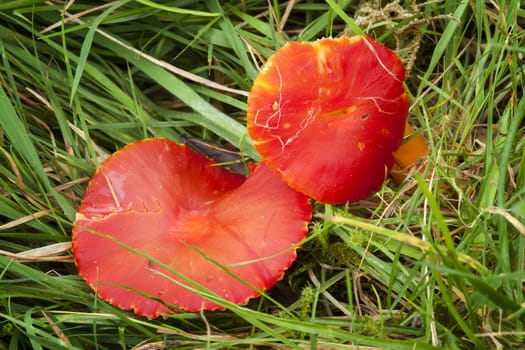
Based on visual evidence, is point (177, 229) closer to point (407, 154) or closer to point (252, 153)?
point (252, 153)

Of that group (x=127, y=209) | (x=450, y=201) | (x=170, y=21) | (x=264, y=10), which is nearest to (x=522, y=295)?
(x=450, y=201)

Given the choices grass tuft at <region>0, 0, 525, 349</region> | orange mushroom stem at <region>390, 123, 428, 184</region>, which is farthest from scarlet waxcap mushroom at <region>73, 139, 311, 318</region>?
orange mushroom stem at <region>390, 123, 428, 184</region>

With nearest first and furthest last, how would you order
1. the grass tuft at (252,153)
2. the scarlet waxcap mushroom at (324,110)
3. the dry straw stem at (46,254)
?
1. the grass tuft at (252,153)
2. the scarlet waxcap mushroom at (324,110)
3. the dry straw stem at (46,254)

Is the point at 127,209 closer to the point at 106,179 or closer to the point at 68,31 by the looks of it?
the point at 106,179

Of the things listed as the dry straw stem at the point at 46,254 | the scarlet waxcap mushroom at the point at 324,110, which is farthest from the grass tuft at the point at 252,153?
the scarlet waxcap mushroom at the point at 324,110

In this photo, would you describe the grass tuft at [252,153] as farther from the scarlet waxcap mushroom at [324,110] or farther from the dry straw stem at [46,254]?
the scarlet waxcap mushroom at [324,110]

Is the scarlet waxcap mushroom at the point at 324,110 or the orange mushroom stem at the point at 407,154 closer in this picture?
the scarlet waxcap mushroom at the point at 324,110

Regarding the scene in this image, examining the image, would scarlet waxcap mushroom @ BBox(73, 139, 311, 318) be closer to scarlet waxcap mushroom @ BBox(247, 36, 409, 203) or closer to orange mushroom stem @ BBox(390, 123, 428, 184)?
scarlet waxcap mushroom @ BBox(247, 36, 409, 203)
